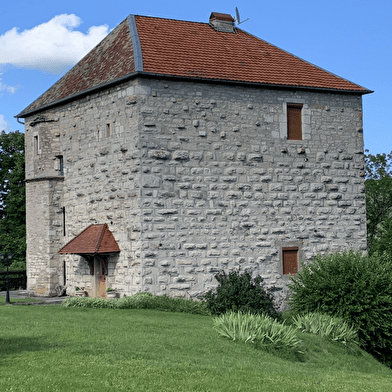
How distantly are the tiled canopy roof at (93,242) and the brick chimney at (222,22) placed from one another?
30.2 feet

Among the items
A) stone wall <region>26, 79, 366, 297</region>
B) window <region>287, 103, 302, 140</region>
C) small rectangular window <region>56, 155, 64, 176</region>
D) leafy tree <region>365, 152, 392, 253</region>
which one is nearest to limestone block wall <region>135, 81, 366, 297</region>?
stone wall <region>26, 79, 366, 297</region>

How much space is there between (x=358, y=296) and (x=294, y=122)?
7514 mm

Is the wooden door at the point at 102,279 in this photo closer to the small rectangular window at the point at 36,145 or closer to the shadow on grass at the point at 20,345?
the small rectangular window at the point at 36,145

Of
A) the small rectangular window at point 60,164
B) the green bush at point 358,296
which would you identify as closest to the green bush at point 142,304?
the green bush at point 358,296

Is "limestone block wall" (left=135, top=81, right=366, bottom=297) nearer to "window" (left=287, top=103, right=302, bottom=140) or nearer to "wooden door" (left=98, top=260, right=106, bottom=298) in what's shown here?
"window" (left=287, top=103, right=302, bottom=140)

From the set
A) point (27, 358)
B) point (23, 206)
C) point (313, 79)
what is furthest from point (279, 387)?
point (23, 206)

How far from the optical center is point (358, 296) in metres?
16.0

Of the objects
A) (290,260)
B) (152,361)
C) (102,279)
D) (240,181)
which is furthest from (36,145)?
(152,361)

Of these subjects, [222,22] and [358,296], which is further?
[222,22]

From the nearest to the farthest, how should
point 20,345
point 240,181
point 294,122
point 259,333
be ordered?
1. point 20,345
2. point 259,333
3. point 240,181
4. point 294,122

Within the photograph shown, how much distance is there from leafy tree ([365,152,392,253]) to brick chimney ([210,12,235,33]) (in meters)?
19.1

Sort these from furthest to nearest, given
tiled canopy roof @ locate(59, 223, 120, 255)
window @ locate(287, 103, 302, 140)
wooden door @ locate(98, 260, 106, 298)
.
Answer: window @ locate(287, 103, 302, 140)
wooden door @ locate(98, 260, 106, 298)
tiled canopy roof @ locate(59, 223, 120, 255)

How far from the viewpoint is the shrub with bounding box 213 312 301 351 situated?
12312mm

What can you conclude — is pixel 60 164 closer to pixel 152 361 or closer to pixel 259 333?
pixel 259 333
